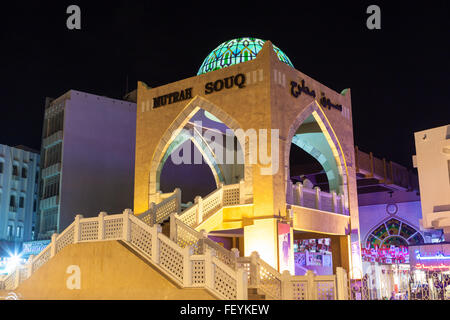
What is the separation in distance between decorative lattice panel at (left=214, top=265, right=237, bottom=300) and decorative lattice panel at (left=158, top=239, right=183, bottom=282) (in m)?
1.05

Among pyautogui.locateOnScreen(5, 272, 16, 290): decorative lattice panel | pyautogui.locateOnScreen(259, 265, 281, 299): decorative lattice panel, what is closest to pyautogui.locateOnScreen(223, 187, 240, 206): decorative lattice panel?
pyautogui.locateOnScreen(259, 265, 281, 299): decorative lattice panel

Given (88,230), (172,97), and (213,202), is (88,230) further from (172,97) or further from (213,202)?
(172,97)

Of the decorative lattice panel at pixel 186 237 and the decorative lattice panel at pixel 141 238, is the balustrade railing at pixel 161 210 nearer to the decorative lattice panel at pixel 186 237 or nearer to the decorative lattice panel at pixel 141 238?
the decorative lattice panel at pixel 141 238

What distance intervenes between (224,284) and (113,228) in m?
4.26

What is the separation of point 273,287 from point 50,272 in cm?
704

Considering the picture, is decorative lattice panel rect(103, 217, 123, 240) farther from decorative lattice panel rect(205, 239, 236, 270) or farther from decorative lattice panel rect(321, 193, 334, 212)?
decorative lattice panel rect(321, 193, 334, 212)

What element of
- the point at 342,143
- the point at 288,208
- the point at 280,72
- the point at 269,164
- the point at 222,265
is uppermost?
the point at 280,72

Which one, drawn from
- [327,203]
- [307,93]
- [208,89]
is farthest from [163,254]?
[307,93]

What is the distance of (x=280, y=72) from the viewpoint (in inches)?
722

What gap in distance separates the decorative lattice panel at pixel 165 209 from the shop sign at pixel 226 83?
4710 mm

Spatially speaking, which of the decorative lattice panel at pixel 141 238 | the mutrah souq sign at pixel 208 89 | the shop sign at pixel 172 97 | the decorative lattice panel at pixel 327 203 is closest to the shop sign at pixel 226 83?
the mutrah souq sign at pixel 208 89

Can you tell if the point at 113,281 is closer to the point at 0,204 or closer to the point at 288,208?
the point at 288,208

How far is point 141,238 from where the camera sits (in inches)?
Answer: 539
